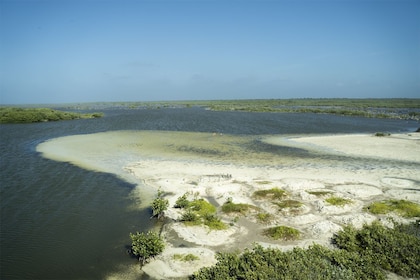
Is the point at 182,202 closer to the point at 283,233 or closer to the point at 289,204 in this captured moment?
the point at 283,233

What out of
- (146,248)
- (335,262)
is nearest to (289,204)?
(335,262)

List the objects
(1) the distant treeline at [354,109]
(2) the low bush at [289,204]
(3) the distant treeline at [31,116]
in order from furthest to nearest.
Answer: (1) the distant treeline at [354,109]
(3) the distant treeline at [31,116]
(2) the low bush at [289,204]

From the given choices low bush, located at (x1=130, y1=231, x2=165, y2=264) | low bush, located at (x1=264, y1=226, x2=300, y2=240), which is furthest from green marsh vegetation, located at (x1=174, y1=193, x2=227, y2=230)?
low bush, located at (x1=130, y1=231, x2=165, y2=264)

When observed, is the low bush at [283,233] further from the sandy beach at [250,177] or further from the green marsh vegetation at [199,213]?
the green marsh vegetation at [199,213]

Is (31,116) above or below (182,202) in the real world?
above

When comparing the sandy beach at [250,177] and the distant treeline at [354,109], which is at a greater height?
the distant treeline at [354,109]

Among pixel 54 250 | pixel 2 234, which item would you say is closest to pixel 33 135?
pixel 2 234

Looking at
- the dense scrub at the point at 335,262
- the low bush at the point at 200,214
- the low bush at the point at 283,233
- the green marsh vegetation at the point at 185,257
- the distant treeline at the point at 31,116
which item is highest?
the distant treeline at the point at 31,116

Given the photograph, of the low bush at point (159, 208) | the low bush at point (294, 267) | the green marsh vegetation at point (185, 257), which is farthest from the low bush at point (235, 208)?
the low bush at point (294, 267)
